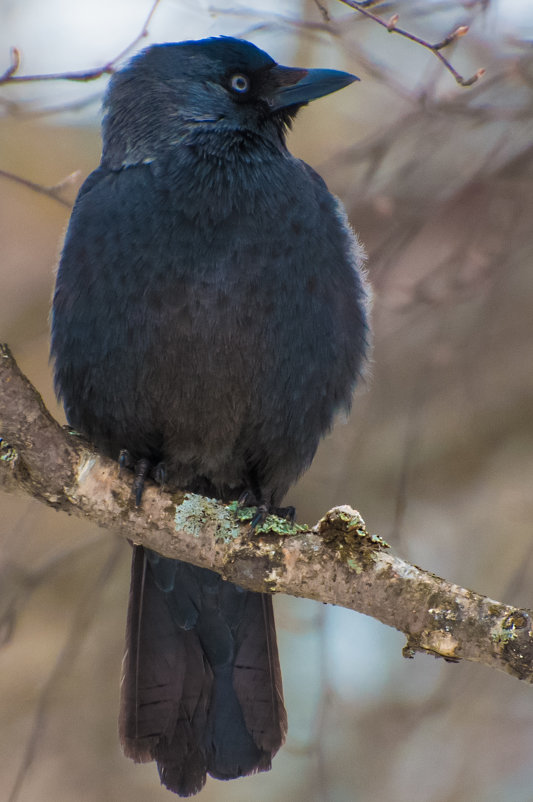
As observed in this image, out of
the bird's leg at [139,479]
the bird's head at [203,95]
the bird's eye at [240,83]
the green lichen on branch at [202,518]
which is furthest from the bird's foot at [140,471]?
the bird's eye at [240,83]

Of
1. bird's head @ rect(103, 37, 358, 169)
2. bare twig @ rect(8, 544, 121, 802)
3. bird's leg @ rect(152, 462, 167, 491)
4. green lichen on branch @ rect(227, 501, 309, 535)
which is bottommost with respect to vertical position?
bare twig @ rect(8, 544, 121, 802)

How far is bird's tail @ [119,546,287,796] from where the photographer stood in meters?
3.67

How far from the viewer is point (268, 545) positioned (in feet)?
9.87

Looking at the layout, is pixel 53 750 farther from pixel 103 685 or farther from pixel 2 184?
pixel 2 184

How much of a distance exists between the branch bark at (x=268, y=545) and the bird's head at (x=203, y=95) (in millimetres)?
1285

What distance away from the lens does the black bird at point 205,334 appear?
132 inches

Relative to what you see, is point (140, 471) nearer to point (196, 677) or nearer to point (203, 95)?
point (196, 677)

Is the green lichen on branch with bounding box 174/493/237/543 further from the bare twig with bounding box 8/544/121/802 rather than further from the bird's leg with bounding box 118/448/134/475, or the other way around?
the bare twig with bounding box 8/544/121/802

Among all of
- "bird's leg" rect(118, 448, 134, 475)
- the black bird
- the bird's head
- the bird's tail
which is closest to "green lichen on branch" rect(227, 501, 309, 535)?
the black bird

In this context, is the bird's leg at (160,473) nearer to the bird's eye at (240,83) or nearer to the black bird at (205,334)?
the black bird at (205,334)

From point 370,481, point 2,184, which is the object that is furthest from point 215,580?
point 2,184

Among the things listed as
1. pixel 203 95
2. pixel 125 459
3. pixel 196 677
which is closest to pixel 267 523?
pixel 125 459

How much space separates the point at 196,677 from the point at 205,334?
136cm

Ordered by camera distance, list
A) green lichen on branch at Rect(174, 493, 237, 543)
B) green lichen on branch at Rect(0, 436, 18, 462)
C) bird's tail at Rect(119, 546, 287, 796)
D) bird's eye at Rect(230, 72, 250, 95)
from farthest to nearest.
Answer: bird's eye at Rect(230, 72, 250, 95) < bird's tail at Rect(119, 546, 287, 796) < green lichen on branch at Rect(174, 493, 237, 543) < green lichen on branch at Rect(0, 436, 18, 462)
